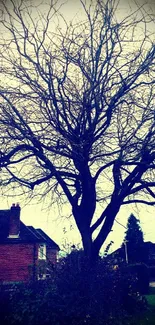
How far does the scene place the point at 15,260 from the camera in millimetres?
22734

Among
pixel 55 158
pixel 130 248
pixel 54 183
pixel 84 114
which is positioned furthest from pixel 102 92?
pixel 130 248

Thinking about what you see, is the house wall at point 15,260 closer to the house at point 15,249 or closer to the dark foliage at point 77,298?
the house at point 15,249

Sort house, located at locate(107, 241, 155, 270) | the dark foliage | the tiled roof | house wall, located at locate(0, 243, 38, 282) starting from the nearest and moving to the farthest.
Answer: the dark foliage
house, located at locate(107, 241, 155, 270)
house wall, located at locate(0, 243, 38, 282)
the tiled roof

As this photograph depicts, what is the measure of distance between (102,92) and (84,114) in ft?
2.60

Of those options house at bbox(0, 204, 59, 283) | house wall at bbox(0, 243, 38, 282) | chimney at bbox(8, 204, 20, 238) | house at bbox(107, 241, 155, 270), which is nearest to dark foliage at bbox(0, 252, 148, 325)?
house at bbox(107, 241, 155, 270)

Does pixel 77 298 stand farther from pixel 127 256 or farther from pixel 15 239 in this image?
pixel 127 256

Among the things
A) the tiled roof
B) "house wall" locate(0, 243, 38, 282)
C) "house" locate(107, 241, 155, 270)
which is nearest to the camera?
"house" locate(107, 241, 155, 270)

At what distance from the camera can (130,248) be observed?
29.8 m

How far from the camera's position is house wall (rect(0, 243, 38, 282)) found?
22.0m

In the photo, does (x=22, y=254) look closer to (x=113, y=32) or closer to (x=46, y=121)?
(x=46, y=121)

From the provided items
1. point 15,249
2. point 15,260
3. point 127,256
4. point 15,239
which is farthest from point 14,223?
point 127,256

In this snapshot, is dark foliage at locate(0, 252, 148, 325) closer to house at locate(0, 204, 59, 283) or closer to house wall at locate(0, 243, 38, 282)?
house at locate(0, 204, 59, 283)

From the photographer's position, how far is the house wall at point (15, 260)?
22016 mm

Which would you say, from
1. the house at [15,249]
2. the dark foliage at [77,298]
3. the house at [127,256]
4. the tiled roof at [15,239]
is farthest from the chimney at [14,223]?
the dark foliage at [77,298]
